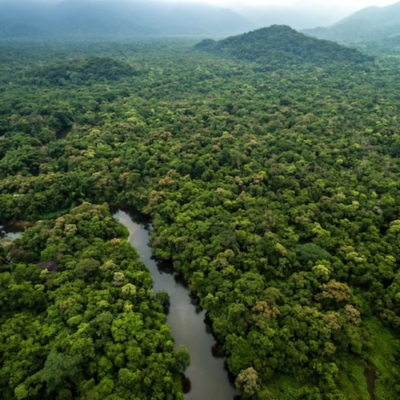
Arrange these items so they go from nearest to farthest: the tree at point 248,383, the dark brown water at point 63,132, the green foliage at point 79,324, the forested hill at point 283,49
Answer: the green foliage at point 79,324
the tree at point 248,383
the dark brown water at point 63,132
the forested hill at point 283,49

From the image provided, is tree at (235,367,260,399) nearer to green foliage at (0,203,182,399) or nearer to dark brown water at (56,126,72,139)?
green foliage at (0,203,182,399)

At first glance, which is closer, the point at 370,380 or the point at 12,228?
the point at 370,380

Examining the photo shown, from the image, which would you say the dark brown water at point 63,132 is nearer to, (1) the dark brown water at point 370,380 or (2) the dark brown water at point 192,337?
(2) the dark brown water at point 192,337

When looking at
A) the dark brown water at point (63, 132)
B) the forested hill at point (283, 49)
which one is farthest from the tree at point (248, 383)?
the forested hill at point (283, 49)

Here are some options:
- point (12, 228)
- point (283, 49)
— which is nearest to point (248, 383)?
point (12, 228)

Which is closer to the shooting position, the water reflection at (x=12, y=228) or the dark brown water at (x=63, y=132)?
the water reflection at (x=12, y=228)

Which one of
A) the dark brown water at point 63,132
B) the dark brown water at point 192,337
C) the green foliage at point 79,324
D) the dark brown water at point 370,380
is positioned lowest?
the dark brown water at point 63,132

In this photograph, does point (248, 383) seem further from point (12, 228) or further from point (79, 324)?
point (12, 228)
